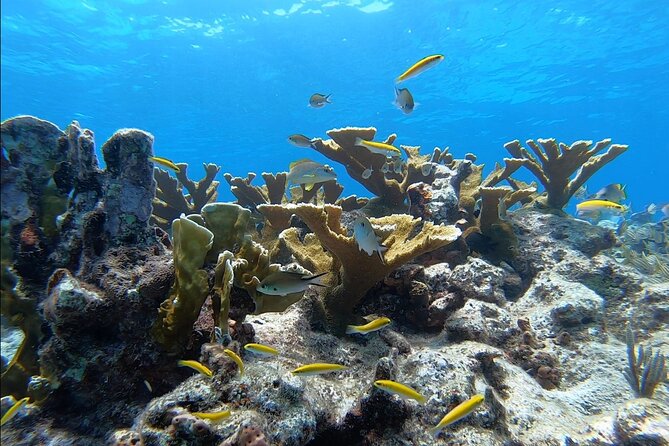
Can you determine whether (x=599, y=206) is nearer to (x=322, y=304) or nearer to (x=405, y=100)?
(x=405, y=100)

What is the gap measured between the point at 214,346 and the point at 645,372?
415 cm

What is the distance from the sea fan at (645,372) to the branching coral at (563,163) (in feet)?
12.0

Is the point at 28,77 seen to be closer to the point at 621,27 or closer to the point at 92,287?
the point at 92,287

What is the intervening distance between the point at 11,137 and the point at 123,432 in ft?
7.98

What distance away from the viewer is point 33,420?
2.27m

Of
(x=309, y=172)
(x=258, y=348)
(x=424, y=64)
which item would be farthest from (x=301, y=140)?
(x=258, y=348)

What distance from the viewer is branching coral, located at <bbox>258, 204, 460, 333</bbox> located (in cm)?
308

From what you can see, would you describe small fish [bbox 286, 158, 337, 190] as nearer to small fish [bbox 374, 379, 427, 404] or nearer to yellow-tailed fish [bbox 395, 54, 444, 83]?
yellow-tailed fish [bbox 395, 54, 444, 83]

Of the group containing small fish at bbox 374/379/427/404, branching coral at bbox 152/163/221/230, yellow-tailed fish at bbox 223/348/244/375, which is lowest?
small fish at bbox 374/379/427/404

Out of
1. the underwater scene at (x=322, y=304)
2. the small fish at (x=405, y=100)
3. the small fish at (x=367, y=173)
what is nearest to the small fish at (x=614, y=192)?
the underwater scene at (x=322, y=304)

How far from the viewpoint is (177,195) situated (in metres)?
6.78

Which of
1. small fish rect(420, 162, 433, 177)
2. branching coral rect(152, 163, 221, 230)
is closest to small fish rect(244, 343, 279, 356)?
small fish rect(420, 162, 433, 177)

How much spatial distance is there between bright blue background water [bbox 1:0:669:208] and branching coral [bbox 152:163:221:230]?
88.6 ft

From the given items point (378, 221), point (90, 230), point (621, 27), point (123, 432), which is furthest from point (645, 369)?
point (621, 27)
